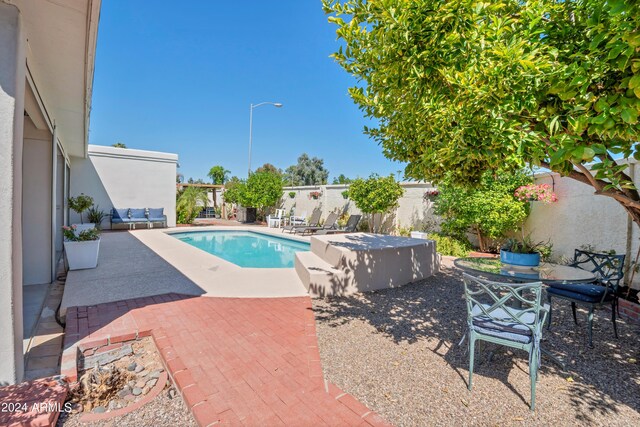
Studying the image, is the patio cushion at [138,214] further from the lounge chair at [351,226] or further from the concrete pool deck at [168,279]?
the lounge chair at [351,226]

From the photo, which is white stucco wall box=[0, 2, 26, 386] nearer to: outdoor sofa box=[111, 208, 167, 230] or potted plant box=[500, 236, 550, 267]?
potted plant box=[500, 236, 550, 267]

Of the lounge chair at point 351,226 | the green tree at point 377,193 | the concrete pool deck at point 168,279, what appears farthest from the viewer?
the lounge chair at point 351,226

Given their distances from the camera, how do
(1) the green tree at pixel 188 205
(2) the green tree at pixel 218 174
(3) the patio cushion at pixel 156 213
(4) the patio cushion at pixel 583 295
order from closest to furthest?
(4) the patio cushion at pixel 583 295 < (3) the patio cushion at pixel 156 213 < (1) the green tree at pixel 188 205 < (2) the green tree at pixel 218 174

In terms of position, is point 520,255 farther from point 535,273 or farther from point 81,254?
point 81,254

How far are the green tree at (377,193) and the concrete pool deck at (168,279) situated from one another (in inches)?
280

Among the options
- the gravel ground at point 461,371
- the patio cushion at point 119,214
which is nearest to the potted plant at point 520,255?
the gravel ground at point 461,371

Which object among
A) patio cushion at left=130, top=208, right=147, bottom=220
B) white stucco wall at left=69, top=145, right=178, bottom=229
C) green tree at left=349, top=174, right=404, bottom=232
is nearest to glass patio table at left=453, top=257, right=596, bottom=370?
green tree at left=349, top=174, right=404, bottom=232

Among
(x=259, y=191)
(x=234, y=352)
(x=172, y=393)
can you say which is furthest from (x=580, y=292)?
(x=259, y=191)

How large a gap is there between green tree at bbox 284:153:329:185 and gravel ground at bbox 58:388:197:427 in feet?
149

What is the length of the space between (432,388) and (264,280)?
13.4 feet

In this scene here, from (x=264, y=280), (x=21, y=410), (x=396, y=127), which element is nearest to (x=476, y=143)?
(x=396, y=127)

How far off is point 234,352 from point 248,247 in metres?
9.80

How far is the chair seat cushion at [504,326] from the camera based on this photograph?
2746 millimetres

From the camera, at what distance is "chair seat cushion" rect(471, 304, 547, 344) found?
2746 mm
